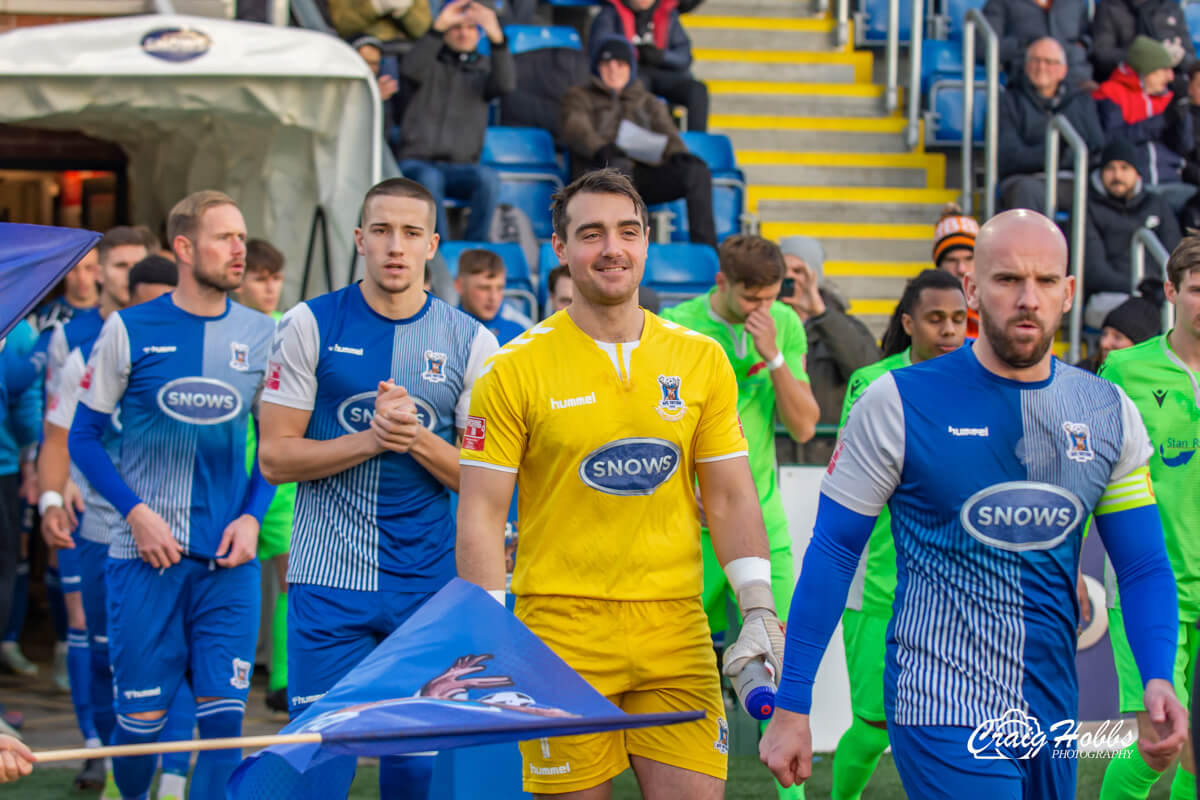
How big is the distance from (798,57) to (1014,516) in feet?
35.7

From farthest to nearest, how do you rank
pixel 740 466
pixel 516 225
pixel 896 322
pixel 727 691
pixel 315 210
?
pixel 516 225, pixel 315 210, pixel 727 691, pixel 896 322, pixel 740 466

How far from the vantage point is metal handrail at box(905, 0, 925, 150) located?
1208 centimetres

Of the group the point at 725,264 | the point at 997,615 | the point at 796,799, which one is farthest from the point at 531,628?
the point at 725,264

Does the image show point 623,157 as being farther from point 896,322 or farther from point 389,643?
point 389,643

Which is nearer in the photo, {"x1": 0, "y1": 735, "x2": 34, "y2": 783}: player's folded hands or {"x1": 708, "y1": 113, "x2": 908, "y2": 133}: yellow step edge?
{"x1": 0, "y1": 735, "x2": 34, "y2": 783}: player's folded hands

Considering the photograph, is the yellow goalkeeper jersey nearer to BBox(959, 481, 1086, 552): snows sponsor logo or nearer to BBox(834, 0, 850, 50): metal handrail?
BBox(959, 481, 1086, 552): snows sponsor logo

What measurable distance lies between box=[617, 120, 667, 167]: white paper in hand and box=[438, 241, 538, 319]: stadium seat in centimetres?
115

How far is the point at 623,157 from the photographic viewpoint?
33.7 ft

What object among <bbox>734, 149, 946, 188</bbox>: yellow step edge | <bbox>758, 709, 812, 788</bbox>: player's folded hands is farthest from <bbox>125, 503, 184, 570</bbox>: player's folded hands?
<bbox>734, 149, 946, 188</bbox>: yellow step edge

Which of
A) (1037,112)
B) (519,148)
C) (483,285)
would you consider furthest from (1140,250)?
(483,285)

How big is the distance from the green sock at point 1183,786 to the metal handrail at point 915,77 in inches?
325

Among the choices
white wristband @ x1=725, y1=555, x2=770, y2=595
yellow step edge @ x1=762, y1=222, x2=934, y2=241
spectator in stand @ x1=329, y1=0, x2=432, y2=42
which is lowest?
yellow step edge @ x1=762, y1=222, x2=934, y2=241

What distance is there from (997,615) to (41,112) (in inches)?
241

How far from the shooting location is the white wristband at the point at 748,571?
146 inches
